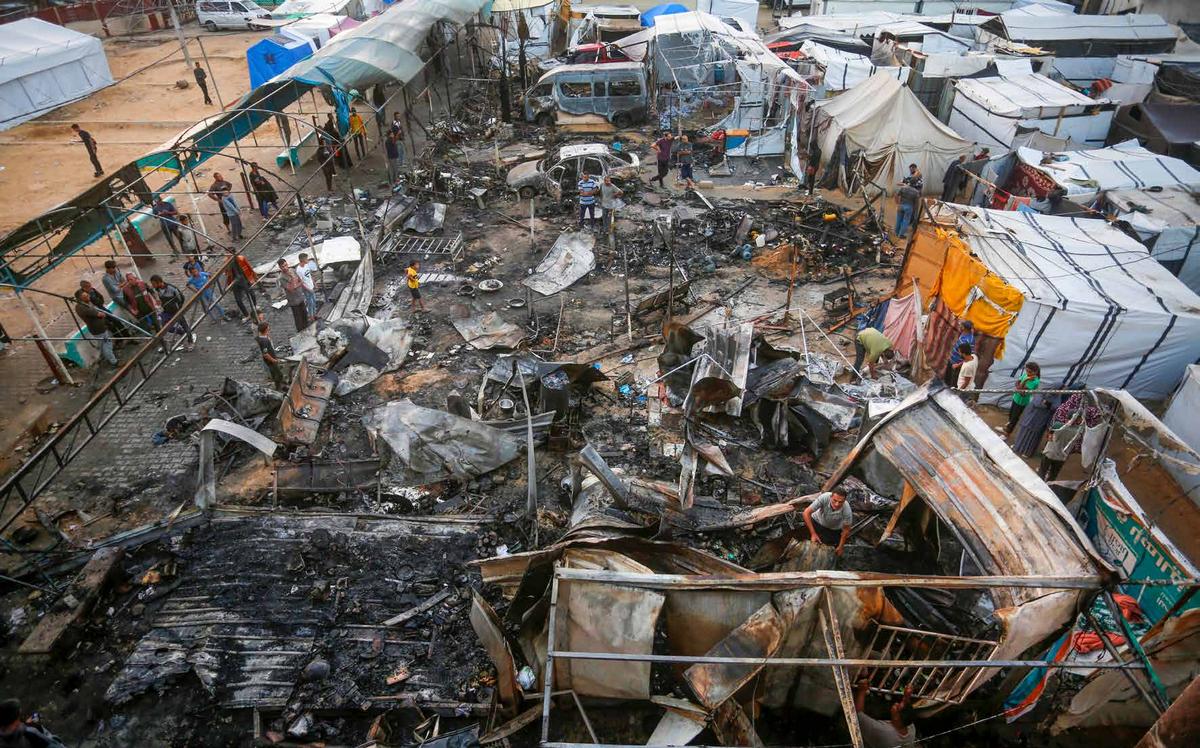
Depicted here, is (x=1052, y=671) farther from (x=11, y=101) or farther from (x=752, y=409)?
(x=11, y=101)

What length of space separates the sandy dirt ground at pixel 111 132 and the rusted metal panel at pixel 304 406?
5421 millimetres

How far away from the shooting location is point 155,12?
3147 cm

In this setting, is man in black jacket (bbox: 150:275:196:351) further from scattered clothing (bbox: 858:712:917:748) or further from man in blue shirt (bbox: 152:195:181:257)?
scattered clothing (bbox: 858:712:917:748)

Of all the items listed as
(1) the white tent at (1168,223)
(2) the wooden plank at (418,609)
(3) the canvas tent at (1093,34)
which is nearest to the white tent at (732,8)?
(3) the canvas tent at (1093,34)

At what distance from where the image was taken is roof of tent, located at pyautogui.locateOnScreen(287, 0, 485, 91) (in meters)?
16.8

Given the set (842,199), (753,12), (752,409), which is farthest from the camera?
(753,12)

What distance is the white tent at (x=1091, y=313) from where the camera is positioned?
31.5ft

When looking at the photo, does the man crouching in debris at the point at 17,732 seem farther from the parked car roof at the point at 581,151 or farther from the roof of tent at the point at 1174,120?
the roof of tent at the point at 1174,120

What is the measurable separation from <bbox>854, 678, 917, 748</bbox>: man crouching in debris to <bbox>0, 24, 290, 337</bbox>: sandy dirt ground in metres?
14.1

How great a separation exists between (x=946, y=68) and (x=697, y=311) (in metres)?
13.2

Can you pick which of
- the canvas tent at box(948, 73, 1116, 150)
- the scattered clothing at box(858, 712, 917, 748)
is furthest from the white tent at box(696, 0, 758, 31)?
the scattered clothing at box(858, 712, 917, 748)

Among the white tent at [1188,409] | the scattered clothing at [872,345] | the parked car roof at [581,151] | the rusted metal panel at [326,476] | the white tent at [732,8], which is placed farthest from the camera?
the white tent at [732,8]

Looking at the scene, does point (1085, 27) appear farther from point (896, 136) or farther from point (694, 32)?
point (694, 32)

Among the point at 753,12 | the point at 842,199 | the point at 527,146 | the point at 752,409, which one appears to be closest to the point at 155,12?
the point at 527,146
